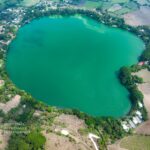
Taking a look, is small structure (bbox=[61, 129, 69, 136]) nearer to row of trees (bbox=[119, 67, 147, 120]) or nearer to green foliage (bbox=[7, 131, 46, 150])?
green foliage (bbox=[7, 131, 46, 150])

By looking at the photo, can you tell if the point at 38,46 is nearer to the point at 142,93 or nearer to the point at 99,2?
the point at 142,93

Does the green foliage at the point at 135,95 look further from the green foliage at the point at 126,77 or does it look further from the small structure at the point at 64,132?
the small structure at the point at 64,132

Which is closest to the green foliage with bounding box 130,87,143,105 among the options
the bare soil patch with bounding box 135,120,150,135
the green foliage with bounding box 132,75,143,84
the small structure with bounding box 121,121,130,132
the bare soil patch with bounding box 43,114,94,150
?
the green foliage with bounding box 132,75,143,84

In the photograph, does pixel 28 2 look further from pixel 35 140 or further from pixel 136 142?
pixel 136 142

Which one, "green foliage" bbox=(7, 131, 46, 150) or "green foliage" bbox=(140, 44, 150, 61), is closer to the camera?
"green foliage" bbox=(7, 131, 46, 150)

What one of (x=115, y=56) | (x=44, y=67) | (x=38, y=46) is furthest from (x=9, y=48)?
(x=115, y=56)

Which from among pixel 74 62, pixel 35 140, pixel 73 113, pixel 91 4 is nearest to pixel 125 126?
pixel 73 113
